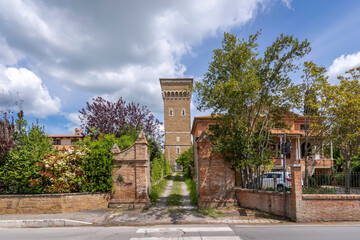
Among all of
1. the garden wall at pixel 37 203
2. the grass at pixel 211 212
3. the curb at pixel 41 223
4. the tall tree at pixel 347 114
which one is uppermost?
the tall tree at pixel 347 114

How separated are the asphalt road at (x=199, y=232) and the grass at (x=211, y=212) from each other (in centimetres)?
115

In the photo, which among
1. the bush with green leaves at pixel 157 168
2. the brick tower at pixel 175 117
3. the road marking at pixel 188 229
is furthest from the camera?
the brick tower at pixel 175 117

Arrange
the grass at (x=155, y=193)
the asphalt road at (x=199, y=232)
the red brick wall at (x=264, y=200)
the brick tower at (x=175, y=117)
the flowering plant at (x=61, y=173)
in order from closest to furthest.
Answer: the asphalt road at (x=199, y=232)
the red brick wall at (x=264, y=200)
the flowering plant at (x=61, y=173)
the grass at (x=155, y=193)
the brick tower at (x=175, y=117)

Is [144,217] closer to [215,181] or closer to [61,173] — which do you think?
[215,181]

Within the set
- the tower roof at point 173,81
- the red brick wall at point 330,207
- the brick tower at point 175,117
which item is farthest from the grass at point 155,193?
the tower roof at point 173,81

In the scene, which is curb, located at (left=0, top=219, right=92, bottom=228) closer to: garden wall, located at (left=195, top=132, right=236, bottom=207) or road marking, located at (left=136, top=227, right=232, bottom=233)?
road marking, located at (left=136, top=227, right=232, bottom=233)

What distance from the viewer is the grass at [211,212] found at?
8469 mm

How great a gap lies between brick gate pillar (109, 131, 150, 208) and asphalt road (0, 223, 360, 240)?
2.26 meters

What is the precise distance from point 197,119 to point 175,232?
19.0 meters

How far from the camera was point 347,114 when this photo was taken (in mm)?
10547

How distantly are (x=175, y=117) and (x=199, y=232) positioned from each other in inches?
1661

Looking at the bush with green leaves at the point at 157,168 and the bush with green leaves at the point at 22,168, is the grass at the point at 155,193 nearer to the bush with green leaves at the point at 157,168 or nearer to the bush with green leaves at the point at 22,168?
the bush with green leaves at the point at 157,168

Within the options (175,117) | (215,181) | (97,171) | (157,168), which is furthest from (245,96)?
(175,117)

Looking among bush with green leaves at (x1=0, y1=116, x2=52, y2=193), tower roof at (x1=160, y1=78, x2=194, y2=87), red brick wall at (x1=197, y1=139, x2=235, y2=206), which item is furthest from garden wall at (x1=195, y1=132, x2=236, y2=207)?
tower roof at (x1=160, y1=78, x2=194, y2=87)
